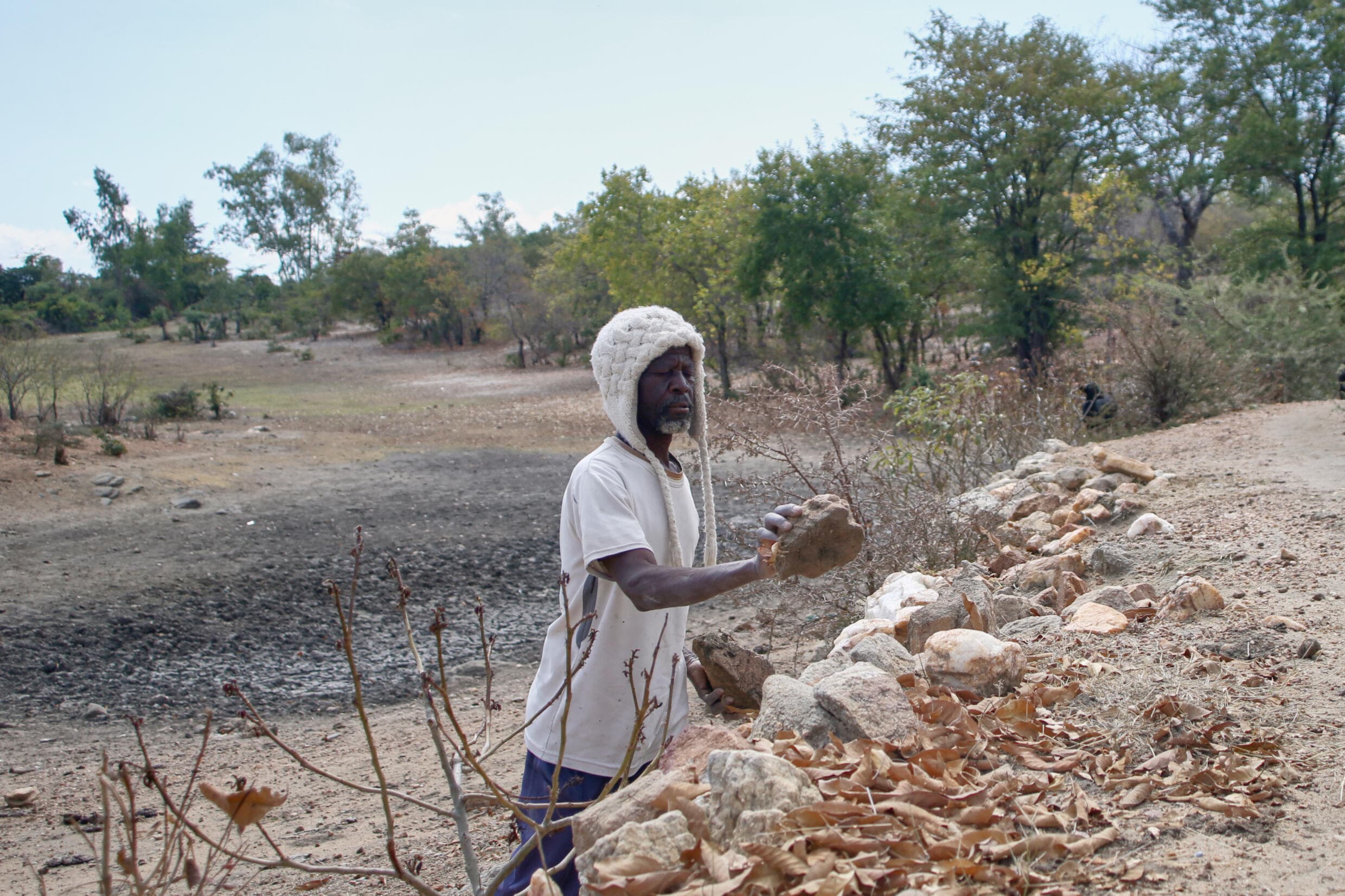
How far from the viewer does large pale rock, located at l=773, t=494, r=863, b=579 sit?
2.20m

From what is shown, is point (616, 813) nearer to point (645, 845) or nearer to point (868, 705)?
point (645, 845)

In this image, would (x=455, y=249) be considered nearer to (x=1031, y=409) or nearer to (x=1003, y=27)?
(x=1003, y=27)

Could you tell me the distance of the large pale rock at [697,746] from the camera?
2.23 meters

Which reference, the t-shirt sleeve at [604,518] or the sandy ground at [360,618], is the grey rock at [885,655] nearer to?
the sandy ground at [360,618]

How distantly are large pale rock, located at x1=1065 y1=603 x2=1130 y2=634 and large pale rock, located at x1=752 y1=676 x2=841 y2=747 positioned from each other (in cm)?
139

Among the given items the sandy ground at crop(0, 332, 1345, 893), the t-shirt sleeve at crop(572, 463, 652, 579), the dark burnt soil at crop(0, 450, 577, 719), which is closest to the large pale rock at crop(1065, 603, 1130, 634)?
the sandy ground at crop(0, 332, 1345, 893)

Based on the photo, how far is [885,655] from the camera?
3107 mm

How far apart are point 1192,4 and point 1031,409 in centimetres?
1426

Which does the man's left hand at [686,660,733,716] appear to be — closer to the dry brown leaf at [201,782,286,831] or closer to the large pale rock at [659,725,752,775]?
the large pale rock at [659,725,752,775]

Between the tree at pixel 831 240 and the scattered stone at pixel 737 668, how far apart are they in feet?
47.7

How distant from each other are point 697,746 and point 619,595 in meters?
0.39

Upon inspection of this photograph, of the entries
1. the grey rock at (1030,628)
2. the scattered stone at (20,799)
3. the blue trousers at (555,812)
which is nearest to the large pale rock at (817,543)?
the blue trousers at (555,812)

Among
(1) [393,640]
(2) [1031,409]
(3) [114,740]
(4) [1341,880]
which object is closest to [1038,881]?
(4) [1341,880]

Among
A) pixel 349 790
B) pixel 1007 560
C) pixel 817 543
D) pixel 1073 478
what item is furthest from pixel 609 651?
pixel 1073 478
